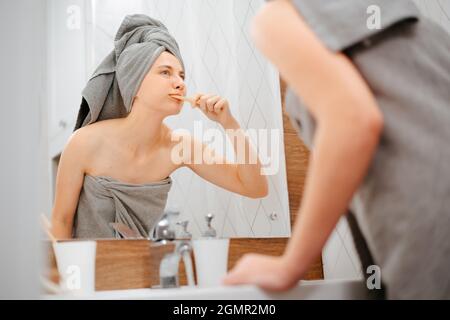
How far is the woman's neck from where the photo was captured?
111 centimetres

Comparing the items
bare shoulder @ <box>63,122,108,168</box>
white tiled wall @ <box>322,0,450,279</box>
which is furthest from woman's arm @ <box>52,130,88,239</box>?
white tiled wall @ <box>322,0,450,279</box>

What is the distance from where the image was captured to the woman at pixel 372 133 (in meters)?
0.59

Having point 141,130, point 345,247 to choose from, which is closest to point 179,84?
point 141,130

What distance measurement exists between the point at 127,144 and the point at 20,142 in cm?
38

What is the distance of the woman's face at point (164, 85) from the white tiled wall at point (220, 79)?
3cm

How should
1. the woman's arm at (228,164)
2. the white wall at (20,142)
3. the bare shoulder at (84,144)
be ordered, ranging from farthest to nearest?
the woman's arm at (228,164) < the bare shoulder at (84,144) < the white wall at (20,142)

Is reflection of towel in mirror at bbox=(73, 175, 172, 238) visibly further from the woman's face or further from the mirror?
the woman's face

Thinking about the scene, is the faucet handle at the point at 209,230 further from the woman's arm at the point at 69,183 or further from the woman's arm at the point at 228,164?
the woman's arm at the point at 69,183

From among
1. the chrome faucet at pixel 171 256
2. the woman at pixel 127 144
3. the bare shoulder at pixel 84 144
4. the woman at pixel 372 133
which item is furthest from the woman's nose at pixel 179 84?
the woman at pixel 372 133

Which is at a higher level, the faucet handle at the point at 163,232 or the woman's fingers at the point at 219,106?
the woman's fingers at the point at 219,106

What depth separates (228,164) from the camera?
1198 mm

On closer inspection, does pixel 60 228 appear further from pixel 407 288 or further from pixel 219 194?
pixel 407 288

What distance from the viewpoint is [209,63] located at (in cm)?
124

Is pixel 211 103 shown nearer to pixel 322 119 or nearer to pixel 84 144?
pixel 84 144
